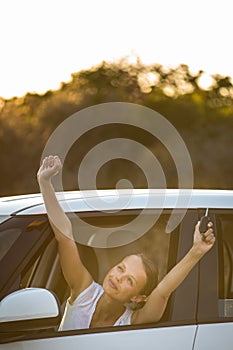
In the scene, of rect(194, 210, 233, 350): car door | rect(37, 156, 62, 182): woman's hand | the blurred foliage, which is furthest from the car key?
the blurred foliage

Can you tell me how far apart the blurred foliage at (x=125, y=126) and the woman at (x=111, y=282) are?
1479cm

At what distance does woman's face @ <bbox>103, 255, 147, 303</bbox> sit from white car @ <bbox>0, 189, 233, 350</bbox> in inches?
4.9

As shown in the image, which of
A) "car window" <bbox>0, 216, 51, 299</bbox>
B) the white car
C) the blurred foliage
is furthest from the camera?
the blurred foliage

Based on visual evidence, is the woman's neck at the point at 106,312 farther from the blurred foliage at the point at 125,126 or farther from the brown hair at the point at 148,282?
the blurred foliage at the point at 125,126

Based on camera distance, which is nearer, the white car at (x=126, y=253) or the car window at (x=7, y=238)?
the white car at (x=126, y=253)

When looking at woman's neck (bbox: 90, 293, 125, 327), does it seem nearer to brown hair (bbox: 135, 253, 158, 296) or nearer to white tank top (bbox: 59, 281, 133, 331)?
white tank top (bbox: 59, 281, 133, 331)

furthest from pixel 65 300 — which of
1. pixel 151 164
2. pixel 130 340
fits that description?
pixel 151 164

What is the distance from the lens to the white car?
4.30 meters

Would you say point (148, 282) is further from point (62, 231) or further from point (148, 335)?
point (62, 231)

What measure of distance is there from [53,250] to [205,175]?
17.9 metres

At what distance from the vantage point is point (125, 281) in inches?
184

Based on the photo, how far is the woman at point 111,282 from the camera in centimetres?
445

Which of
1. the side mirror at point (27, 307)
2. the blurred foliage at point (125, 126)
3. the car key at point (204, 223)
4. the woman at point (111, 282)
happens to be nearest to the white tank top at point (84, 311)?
the woman at point (111, 282)

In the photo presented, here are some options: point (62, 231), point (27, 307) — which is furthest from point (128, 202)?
point (27, 307)
